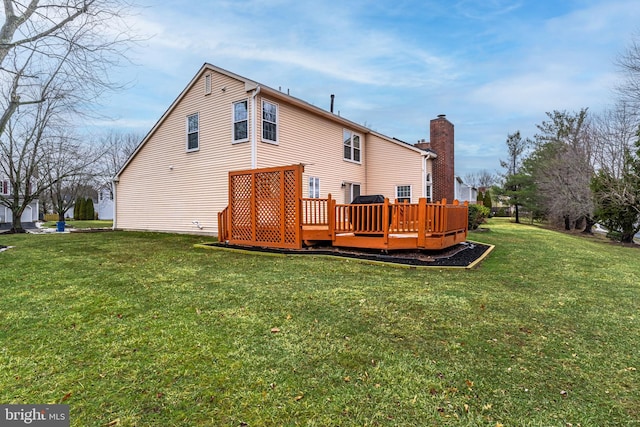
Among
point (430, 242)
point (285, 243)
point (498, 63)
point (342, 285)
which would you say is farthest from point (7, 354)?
point (498, 63)

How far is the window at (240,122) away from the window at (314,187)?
127 inches

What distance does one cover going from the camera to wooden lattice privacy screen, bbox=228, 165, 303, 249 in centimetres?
859

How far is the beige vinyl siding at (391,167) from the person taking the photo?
15.1 m

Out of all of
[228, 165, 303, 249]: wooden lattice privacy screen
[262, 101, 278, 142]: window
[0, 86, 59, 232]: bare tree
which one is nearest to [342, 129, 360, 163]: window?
[262, 101, 278, 142]: window

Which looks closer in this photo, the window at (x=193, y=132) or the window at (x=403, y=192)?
the window at (x=193, y=132)

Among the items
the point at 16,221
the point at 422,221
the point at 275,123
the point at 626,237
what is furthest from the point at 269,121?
the point at 626,237

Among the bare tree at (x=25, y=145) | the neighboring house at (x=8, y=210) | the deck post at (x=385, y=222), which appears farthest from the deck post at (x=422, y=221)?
the neighboring house at (x=8, y=210)

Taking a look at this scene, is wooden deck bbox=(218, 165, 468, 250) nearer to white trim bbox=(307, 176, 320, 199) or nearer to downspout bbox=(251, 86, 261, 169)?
downspout bbox=(251, 86, 261, 169)

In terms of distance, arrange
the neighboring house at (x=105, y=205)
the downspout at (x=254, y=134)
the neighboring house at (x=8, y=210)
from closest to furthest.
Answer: the downspout at (x=254, y=134)
the neighboring house at (x=8, y=210)
the neighboring house at (x=105, y=205)

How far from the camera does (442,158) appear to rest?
54.1 ft

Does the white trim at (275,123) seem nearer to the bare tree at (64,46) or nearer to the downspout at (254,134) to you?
the downspout at (254,134)

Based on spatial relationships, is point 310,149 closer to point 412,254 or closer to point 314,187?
Result: point 314,187

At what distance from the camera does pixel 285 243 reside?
870 cm

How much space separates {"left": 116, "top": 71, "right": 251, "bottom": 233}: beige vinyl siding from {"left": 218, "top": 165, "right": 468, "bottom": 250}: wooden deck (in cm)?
239
